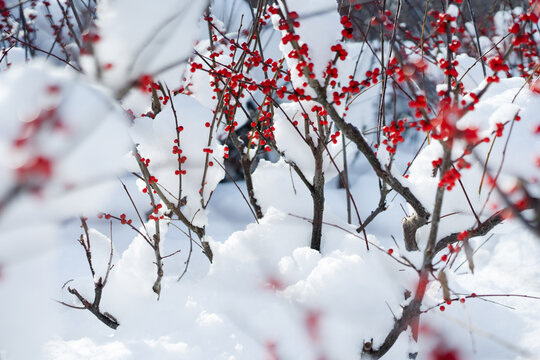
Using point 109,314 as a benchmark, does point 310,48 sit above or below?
above

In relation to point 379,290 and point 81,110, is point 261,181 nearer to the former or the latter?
point 379,290

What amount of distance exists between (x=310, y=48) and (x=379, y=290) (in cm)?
91

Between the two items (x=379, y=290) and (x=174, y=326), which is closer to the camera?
(x=379, y=290)

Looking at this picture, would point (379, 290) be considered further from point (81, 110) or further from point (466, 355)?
point (81, 110)

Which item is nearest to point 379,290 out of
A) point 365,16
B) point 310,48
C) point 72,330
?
point 310,48

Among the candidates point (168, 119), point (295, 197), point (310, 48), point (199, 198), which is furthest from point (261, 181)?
point (310, 48)

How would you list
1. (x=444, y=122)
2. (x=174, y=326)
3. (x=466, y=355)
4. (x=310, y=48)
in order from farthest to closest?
(x=174, y=326) < (x=466, y=355) < (x=310, y=48) < (x=444, y=122)

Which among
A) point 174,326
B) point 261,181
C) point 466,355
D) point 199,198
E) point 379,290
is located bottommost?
point 174,326

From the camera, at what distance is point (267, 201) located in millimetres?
2135

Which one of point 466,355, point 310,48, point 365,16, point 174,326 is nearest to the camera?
point 310,48

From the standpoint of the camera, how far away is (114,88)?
2.11 feet

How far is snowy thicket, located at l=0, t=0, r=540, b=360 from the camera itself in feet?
1.87

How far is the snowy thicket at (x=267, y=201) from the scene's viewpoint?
57 cm

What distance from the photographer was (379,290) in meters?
1.42
